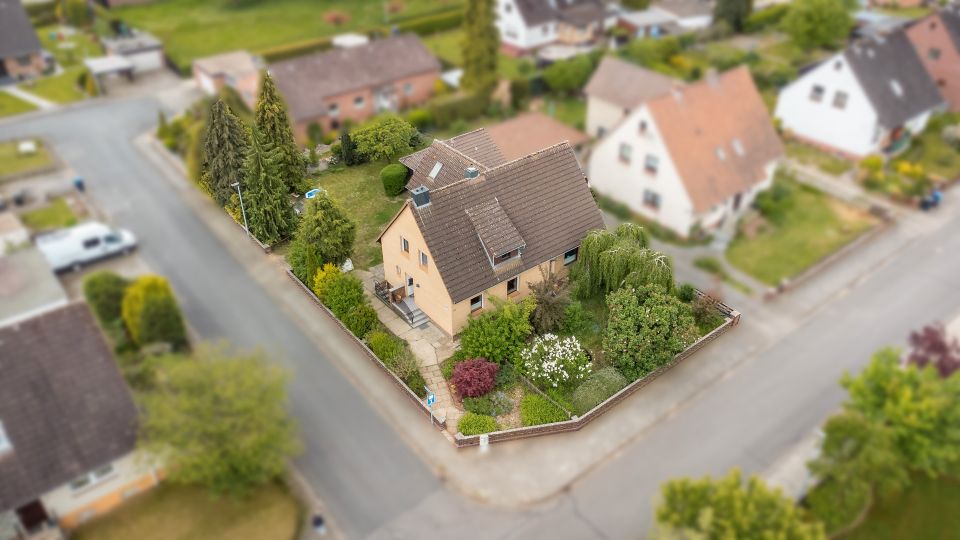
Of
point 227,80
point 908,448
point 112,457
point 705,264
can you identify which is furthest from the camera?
point 227,80

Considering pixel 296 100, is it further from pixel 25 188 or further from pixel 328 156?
pixel 328 156

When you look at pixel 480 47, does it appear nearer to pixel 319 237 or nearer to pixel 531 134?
pixel 531 134

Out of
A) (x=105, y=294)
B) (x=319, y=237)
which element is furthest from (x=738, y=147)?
(x=105, y=294)

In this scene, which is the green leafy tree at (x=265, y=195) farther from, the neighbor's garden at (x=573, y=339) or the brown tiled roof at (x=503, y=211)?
the neighbor's garden at (x=573, y=339)

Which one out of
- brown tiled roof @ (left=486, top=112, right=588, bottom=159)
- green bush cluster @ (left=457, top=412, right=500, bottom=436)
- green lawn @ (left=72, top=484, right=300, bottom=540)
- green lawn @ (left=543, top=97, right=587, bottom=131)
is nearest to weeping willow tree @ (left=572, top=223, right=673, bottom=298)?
green bush cluster @ (left=457, top=412, right=500, bottom=436)

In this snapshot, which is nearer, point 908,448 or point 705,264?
point 908,448

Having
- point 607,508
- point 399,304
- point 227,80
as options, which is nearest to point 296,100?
point 227,80

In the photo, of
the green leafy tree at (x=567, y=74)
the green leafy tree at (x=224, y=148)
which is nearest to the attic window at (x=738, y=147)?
the green leafy tree at (x=567, y=74)

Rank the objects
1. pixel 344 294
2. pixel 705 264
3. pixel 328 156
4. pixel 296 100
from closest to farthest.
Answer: pixel 328 156 → pixel 344 294 → pixel 705 264 → pixel 296 100
